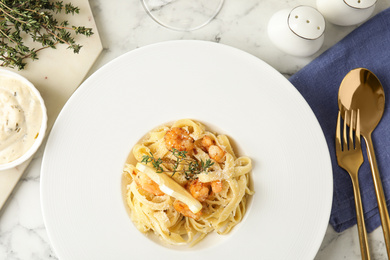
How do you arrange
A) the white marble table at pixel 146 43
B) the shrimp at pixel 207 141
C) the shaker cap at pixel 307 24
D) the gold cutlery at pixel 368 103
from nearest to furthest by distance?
the shaker cap at pixel 307 24, the shrimp at pixel 207 141, the gold cutlery at pixel 368 103, the white marble table at pixel 146 43

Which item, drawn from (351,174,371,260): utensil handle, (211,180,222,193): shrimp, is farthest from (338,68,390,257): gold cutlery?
(211,180,222,193): shrimp

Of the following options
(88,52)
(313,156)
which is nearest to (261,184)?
(313,156)

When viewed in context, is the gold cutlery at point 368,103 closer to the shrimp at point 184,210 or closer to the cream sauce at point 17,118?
the shrimp at point 184,210

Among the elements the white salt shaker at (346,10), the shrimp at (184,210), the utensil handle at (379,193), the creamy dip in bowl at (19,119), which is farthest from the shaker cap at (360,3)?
the creamy dip in bowl at (19,119)

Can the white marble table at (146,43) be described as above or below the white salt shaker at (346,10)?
below

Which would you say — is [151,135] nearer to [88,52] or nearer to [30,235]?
[88,52]

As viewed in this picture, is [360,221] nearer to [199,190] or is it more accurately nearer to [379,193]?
[379,193]

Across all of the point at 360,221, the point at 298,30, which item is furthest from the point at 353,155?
the point at 298,30

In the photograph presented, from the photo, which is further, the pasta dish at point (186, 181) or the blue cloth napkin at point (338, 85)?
the blue cloth napkin at point (338, 85)

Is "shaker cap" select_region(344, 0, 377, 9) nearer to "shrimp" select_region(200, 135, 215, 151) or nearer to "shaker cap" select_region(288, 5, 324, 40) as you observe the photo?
"shaker cap" select_region(288, 5, 324, 40)
